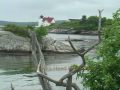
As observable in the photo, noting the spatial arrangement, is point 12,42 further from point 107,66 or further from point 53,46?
point 107,66

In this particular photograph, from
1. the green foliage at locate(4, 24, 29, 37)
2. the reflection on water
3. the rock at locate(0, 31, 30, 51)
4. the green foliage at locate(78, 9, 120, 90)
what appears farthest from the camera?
the green foliage at locate(4, 24, 29, 37)

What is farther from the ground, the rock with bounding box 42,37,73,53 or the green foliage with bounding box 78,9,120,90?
the green foliage with bounding box 78,9,120,90

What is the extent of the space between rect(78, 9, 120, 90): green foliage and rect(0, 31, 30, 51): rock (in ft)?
213

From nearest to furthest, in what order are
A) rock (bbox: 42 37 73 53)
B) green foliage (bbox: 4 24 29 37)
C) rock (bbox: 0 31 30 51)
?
rock (bbox: 0 31 30 51), rock (bbox: 42 37 73 53), green foliage (bbox: 4 24 29 37)

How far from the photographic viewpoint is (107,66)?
1334cm

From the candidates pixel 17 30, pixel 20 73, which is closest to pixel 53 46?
pixel 17 30

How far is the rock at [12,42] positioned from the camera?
258ft

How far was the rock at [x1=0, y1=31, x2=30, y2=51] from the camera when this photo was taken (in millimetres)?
78688

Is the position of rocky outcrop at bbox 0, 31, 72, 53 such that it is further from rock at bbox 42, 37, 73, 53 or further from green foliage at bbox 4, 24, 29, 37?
green foliage at bbox 4, 24, 29, 37

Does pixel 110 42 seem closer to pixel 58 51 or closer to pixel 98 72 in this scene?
pixel 98 72

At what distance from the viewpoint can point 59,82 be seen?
44.1 ft

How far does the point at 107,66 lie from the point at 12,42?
66698mm

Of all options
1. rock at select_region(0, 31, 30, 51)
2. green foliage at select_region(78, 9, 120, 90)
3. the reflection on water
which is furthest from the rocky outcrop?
green foliage at select_region(78, 9, 120, 90)

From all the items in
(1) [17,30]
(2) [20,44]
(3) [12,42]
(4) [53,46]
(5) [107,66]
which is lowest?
(4) [53,46]
